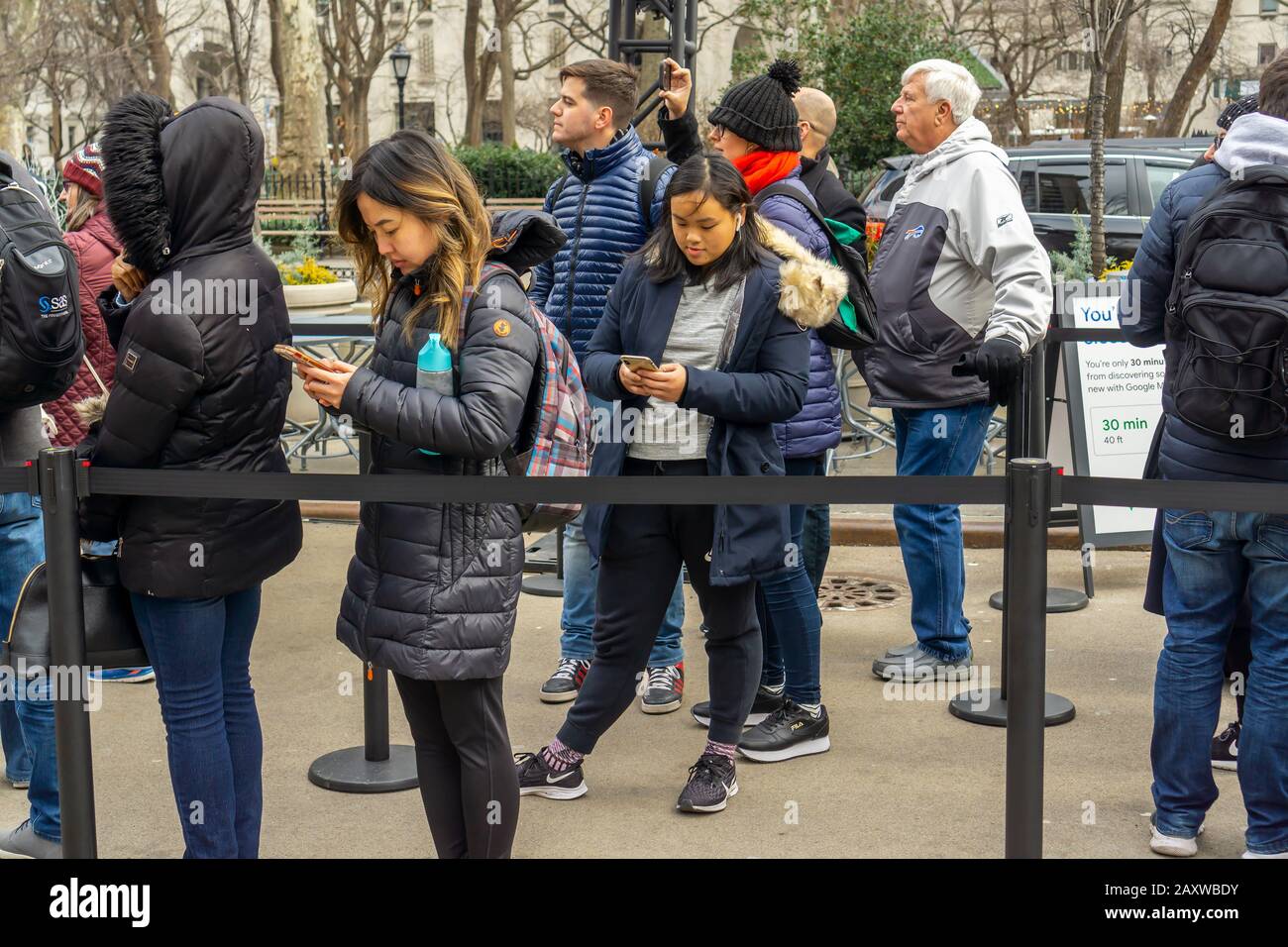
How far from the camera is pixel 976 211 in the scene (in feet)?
17.0

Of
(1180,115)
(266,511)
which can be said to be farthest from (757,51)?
(266,511)

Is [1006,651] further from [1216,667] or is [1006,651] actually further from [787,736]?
[1216,667]

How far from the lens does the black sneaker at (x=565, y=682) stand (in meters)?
5.48

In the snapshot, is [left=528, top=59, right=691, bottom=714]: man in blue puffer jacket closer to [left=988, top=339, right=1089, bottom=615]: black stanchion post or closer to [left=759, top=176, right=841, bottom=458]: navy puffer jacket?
[left=759, top=176, right=841, bottom=458]: navy puffer jacket

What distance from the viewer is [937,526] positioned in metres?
5.52

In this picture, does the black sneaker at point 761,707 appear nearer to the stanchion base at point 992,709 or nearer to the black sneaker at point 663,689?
the black sneaker at point 663,689

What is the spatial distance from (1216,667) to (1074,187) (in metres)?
11.2

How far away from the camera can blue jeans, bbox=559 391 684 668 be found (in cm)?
546

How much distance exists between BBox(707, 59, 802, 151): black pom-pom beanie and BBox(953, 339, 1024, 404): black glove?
0.91 m

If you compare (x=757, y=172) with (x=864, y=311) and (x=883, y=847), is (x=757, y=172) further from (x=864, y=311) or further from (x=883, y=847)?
(x=883, y=847)

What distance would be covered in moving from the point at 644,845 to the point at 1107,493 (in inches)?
69.1

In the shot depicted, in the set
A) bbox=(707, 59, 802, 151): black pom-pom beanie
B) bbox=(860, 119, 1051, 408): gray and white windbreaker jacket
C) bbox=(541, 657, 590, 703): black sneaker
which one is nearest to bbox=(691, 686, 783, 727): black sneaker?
bbox=(541, 657, 590, 703): black sneaker

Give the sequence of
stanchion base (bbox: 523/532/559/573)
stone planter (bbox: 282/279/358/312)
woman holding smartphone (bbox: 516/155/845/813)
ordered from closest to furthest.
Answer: woman holding smartphone (bbox: 516/155/845/813)
stanchion base (bbox: 523/532/559/573)
stone planter (bbox: 282/279/358/312)
